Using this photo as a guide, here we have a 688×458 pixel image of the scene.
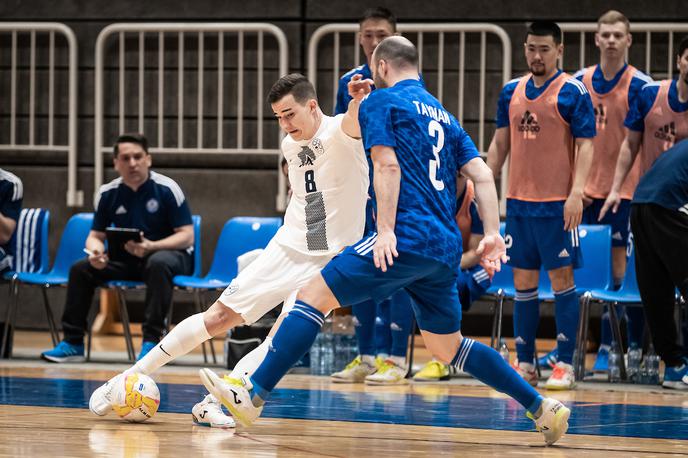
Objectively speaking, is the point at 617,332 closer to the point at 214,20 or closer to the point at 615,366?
the point at 615,366

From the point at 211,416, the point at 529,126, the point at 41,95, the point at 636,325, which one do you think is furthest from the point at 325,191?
the point at 41,95

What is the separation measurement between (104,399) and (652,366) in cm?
387

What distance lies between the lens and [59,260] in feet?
27.6

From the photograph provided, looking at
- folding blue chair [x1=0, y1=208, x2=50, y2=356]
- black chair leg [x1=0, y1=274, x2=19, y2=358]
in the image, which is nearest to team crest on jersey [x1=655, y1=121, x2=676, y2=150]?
folding blue chair [x1=0, y1=208, x2=50, y2=356]

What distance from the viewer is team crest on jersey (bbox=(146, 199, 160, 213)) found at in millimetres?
8001

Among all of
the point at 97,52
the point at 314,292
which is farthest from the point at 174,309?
the point at 314,292

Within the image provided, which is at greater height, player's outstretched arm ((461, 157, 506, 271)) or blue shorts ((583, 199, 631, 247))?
player's outstretched arm ((461, 157, 506, 271))

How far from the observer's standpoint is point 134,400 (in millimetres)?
4570

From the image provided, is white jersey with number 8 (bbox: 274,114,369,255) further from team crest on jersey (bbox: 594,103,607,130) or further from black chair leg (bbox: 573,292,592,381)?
team crest on jersey (bbox: 594,103,607,130)

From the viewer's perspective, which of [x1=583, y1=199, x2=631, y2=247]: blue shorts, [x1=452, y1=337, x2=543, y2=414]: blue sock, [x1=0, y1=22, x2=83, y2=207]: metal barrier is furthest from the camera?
[x1=0, y1=22, x2=83, y2=207]: metal barrier

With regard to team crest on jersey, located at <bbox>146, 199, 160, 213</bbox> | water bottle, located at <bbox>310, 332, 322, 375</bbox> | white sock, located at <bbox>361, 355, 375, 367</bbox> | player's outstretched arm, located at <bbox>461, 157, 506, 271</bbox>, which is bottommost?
water bottle, located at <bbox>310, 332, 322, 375</bbox>

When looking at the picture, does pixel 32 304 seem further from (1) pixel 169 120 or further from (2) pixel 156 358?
(2) pixel 156 358

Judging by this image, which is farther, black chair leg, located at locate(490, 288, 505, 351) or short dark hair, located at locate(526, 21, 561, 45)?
black chair leg, located at locate(490, 288, 505, 351)

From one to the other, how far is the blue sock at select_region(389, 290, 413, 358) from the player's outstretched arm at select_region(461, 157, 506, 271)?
111 inches
